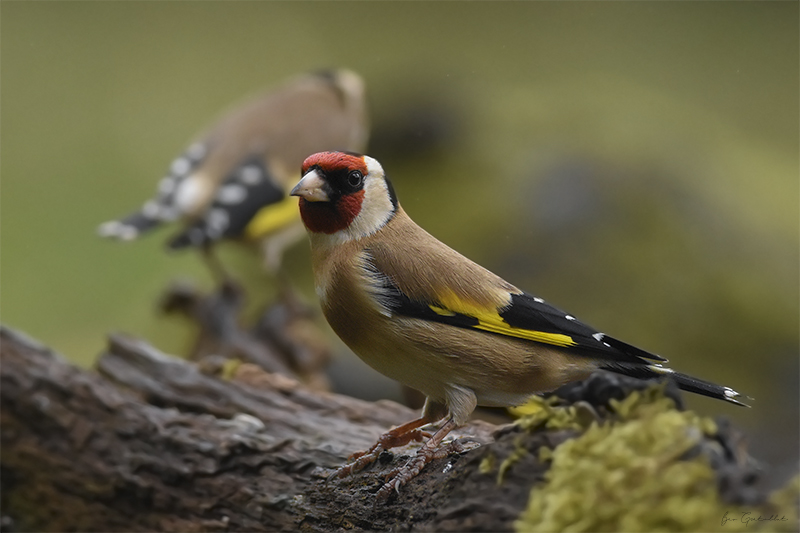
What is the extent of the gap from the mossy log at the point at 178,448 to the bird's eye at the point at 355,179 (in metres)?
0.87

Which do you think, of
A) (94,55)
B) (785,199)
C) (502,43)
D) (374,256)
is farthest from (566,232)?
(94,55)

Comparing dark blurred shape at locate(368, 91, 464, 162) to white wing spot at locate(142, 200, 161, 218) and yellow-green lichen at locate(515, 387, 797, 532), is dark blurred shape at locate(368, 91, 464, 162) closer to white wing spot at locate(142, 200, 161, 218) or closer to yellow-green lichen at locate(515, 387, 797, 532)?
white wing spot at locate(142, 200, 161, 218)

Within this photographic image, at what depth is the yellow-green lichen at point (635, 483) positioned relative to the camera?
1512mm

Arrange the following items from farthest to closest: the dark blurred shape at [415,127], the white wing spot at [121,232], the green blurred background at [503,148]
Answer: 1. the dark blurred shape at [415,127]
2. the green blurred background at [503,148]
3. the white wing spot at [121,232]

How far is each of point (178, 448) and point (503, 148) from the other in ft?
18.0

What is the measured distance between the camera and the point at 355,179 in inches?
95.1

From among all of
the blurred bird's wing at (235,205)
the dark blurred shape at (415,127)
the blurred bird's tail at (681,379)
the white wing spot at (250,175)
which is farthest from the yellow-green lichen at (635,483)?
the dark blurred shape at (415,127)

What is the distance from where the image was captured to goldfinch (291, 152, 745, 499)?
2.26m

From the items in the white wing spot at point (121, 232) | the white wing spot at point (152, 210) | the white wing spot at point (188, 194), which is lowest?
the white wing spot at point (121, 232)

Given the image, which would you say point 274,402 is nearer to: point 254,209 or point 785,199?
point 254,209

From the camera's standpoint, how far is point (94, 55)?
369 inches

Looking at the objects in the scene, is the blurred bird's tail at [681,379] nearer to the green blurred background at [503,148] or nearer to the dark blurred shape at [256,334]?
the dark blurred shape at [256,334]
